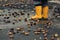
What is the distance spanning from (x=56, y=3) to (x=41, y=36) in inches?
359

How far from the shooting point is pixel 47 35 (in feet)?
28.8

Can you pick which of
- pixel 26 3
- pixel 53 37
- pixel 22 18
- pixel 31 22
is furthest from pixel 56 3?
pixel 53 37

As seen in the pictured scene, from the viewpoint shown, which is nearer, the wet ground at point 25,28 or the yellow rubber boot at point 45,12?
the wet ground at point 25,28

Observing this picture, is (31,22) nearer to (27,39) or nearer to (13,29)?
(13,29)

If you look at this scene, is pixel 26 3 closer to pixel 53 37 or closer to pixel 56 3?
pixel 56 3

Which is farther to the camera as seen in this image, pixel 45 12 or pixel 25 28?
pixel 45 12

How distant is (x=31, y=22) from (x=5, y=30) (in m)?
1.49

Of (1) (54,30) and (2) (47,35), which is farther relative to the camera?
(1) (54,30)

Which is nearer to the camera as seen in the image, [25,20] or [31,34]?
[31,34]

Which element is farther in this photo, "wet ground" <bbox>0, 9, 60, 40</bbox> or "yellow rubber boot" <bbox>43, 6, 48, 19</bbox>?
"yellow rubber boot" <bbox>43, 6, 48, 19</bbox>

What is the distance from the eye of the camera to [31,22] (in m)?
10.9

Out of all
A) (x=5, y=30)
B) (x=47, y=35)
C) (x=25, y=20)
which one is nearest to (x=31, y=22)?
(x=25, y=20)

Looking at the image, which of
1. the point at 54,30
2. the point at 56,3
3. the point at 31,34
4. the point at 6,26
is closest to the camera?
the point at 31,34

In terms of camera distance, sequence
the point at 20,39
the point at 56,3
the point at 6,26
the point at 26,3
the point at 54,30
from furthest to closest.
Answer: the point at 26,3 → the point at 56,3 → the point at 6,26 → the point at 54,30 → the point at 20,39
